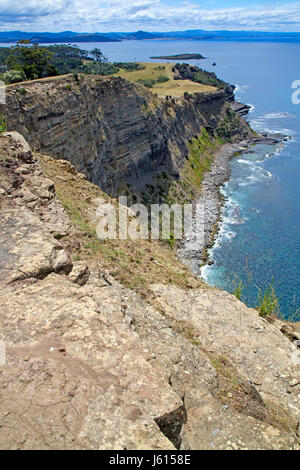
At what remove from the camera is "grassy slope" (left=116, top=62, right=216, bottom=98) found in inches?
3903

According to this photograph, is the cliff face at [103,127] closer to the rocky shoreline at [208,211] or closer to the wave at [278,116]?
the rocky shoreline at [208,211]

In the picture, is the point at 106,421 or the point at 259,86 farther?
the point at 259,86

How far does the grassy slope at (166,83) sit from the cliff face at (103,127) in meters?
24.8

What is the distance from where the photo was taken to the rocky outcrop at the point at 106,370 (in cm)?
701

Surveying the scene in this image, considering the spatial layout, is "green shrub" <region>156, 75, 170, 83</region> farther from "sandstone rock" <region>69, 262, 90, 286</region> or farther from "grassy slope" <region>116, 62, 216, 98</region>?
"sandstone rock" <region>69, 262, 90, 286</region>

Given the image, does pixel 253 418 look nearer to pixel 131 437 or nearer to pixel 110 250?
pixel 131 437

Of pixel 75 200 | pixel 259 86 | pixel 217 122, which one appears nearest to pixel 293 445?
pixel 75 200

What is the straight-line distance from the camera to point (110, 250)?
57.6 feet

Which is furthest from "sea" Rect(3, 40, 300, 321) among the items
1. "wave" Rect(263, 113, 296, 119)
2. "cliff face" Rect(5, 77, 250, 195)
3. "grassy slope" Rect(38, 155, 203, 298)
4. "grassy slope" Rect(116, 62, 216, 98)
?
"grassy slope" Rect(116, 62, 216, 98)

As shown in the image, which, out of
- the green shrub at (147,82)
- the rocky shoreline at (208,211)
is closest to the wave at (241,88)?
the green shrub at (147,82)

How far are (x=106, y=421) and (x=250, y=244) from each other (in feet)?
157

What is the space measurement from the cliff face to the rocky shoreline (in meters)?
8.08

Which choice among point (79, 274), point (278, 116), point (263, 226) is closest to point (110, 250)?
point (79, 274)

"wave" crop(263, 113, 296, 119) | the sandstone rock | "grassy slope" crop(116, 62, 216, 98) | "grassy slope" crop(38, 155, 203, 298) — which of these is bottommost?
"wave" crop(263, 113, 296, 119)
